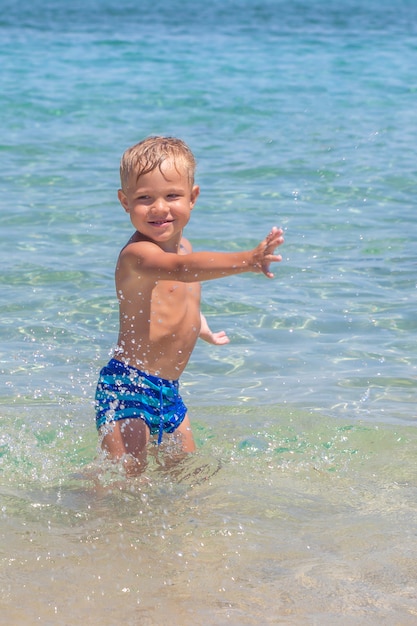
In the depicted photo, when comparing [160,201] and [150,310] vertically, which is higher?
[160,201]

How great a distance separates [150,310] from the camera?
3.82 metres

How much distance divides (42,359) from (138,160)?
1.87 m

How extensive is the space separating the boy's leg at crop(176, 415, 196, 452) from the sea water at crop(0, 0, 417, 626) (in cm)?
9

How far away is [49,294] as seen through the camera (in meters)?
6.15

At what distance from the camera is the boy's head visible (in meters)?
3.67

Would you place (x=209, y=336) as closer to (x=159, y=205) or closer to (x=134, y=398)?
(x=134, y=398)

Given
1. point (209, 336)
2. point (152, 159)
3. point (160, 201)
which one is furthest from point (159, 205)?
point (209, 336)

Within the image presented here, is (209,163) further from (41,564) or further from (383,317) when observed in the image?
(41,564)

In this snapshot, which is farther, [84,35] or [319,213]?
[84,35]

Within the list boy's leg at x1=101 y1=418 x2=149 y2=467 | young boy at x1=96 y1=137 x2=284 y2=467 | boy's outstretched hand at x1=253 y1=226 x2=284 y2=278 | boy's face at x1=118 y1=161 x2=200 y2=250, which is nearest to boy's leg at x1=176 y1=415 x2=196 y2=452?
young boy at x1=96 y1=137 x2=284 y2=467

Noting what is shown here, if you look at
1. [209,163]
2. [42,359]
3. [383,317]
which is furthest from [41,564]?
[209,163]

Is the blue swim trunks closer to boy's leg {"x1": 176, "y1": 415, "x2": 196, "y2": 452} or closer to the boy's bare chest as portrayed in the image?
boy's leg {"x1": 176, "y1": 415, "x2": 196, "y2": 452}

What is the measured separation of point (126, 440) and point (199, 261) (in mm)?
783

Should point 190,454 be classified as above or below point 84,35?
below
